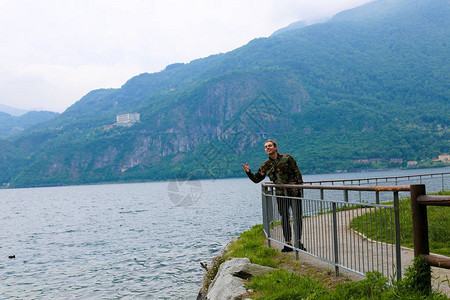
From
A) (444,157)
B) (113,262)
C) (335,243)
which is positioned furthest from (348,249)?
(444,157)

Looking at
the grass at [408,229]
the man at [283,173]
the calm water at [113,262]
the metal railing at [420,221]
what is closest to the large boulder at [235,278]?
the man at [283,173]

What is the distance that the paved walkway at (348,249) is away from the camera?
5.57m

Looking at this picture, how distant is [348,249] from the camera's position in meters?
7.10

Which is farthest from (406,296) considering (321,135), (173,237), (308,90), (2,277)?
(308,90)

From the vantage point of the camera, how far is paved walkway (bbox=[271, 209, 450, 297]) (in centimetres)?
557

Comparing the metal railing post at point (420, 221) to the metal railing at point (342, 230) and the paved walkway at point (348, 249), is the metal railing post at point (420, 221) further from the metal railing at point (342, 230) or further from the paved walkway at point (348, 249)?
the paved walkway at point (348, 249)

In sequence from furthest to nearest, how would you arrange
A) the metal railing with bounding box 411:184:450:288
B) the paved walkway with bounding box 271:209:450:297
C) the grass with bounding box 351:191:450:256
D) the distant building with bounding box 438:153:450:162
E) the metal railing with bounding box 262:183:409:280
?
1. the distant building with bounding box 438:153:450:162
2. the paved walkway with bounding box 271:209:450:297
3. the grass with bounding box 351:191:450:256
4. the metal railing with bounding box 262:183:409:280
5. the metal railing with bounding box 411:184:450:288

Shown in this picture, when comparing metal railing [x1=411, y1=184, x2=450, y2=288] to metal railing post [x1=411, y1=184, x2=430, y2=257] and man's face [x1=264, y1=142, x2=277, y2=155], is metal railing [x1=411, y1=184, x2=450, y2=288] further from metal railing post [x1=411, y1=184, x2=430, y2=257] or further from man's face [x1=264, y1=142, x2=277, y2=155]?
man's face [x1=264, y1=142, x2=277, y2=155]

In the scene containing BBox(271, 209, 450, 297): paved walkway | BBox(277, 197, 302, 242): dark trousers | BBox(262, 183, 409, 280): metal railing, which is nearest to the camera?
BBox(262, 183, 409, 280): metal railing

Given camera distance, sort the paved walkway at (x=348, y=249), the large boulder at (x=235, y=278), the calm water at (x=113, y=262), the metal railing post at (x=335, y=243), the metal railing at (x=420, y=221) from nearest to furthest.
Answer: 1. the metal railing at (x=420, y=221)
2. the paved walkway at (x=348, y=249)
3. the metal railing post at (x=335, y=243)
4. the large boulder at (x=235, y=278)
5. the calm water at (x=113, y=262)

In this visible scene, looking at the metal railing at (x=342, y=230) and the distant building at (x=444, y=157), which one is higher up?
the metal railing at (x=342, y=230)

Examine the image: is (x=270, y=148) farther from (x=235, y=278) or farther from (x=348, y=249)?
(x=235, y=278)

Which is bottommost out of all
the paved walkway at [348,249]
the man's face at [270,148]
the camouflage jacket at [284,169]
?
the paved walkway at [348,249]

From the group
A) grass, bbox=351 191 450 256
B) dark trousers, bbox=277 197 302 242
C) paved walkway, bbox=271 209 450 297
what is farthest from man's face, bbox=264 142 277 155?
grass, bbox=351 191 450 256
